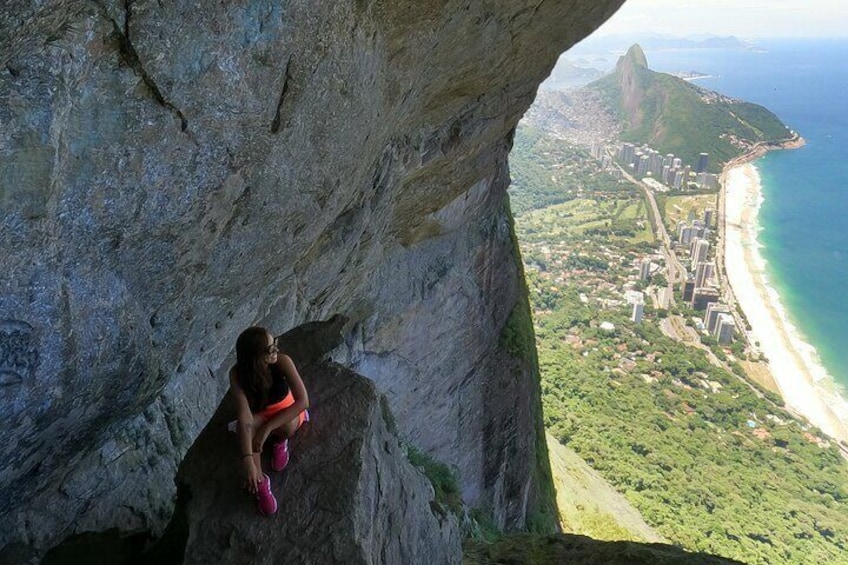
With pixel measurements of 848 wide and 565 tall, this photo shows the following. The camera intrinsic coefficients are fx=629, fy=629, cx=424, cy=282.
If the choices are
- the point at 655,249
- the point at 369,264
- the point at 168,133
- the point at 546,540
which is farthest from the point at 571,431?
the point at 655,249

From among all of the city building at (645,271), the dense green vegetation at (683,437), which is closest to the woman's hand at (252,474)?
the dense green vegetation at (683,437)

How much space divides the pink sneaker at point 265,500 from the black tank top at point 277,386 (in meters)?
0.58

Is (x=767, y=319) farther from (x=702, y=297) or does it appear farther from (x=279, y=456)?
(x=279, y=456)

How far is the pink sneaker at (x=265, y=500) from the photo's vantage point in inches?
171

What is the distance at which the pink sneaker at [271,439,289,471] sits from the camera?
4.61 meters

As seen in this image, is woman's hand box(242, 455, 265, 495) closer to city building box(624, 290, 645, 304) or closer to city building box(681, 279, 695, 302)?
city building box(624, 290, 645, 304)

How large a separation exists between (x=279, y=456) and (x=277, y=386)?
20.5 inches

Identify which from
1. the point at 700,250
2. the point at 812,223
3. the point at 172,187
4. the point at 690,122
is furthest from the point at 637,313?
the point at 690,122

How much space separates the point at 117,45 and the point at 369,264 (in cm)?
709

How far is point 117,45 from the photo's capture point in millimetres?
3709

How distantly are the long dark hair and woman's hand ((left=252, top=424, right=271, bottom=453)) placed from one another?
0.14 meters

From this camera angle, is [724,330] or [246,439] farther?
[724,330]

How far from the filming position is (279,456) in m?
4.61

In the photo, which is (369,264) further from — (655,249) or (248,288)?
(655,249)
